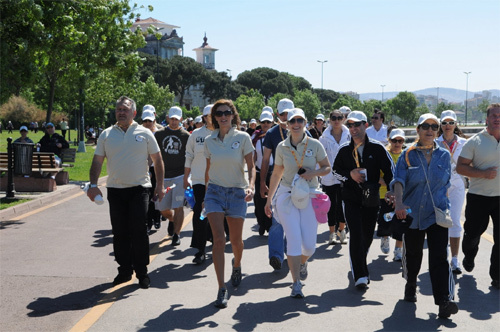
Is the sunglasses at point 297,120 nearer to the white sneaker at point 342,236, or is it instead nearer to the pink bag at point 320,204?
the pink bag at point 320,204

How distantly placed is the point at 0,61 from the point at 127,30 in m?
9.16

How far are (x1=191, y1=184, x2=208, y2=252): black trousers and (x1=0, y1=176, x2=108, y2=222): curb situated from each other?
4.60 metres

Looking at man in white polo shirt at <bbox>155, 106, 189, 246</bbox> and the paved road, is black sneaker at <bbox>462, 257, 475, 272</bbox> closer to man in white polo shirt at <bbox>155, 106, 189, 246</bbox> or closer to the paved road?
the paved road

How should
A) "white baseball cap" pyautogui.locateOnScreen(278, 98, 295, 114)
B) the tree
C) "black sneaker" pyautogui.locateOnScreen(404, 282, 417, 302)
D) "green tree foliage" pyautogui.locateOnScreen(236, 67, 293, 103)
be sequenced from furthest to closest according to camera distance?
"green tree foliage" pyautogui.locateOnScreen(236, 67, 293, 103) → the tree → "white baseball cap" pyautogui.locateOnScreen(278, 98, 295, 114) → "black sneaker" pyautogui.locateOnScreen(404, 282, 417, 302)

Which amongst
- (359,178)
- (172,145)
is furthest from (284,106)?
(359,178)

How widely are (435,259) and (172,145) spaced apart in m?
4.22

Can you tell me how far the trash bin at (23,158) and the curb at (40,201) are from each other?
2.26 feet

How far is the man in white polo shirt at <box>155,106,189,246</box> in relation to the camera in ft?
28.3

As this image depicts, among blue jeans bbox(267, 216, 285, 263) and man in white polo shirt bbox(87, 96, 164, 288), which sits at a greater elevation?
man in white polo shirt bbox(87, 96, 164, 288)

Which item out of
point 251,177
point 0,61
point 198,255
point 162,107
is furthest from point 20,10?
point 162,107

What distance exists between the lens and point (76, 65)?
16.9 meters

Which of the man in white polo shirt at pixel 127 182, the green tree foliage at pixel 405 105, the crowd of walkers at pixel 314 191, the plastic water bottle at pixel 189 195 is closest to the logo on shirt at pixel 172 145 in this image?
the plastic water bottle at pixel 189 195

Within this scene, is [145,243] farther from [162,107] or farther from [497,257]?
[162,107]

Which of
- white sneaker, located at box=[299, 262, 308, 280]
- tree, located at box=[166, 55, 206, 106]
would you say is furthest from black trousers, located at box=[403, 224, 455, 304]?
tree, located at box=[166, 55, 206, 106]
